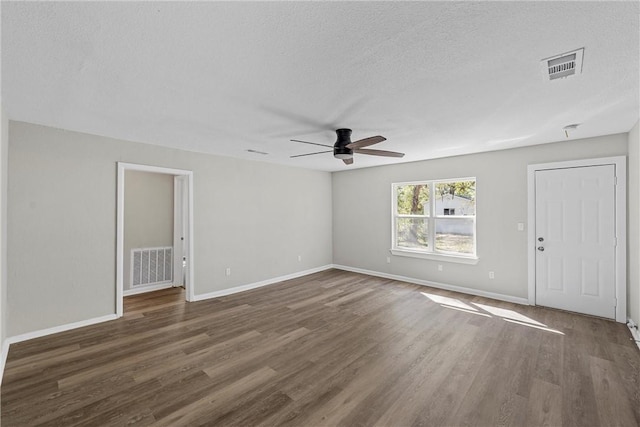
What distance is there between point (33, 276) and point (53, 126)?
180 cm

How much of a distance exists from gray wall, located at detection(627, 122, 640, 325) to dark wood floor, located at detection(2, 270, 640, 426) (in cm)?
41

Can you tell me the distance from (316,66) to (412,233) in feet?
15.4

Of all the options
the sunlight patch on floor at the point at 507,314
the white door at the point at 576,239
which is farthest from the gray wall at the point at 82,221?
the white door at the point at 576,239

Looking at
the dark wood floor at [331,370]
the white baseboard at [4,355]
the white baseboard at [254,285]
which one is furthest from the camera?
the white baseboard at [254,285]

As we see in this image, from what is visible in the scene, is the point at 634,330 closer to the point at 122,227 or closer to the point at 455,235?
the point at 455,235

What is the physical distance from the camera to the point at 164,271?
18.3ft

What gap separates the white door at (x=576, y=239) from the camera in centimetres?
381

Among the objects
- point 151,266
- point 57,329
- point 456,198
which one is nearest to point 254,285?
point 151,266

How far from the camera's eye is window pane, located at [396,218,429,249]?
5777 millimetres

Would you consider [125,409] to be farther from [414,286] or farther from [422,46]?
[414,286]

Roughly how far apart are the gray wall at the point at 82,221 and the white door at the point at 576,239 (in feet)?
16.1

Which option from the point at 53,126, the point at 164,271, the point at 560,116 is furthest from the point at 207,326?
the point at 560,116

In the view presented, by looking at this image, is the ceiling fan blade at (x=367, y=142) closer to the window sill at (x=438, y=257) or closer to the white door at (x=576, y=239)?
the white door at (x=576, y=239)

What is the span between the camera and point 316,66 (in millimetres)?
1950
